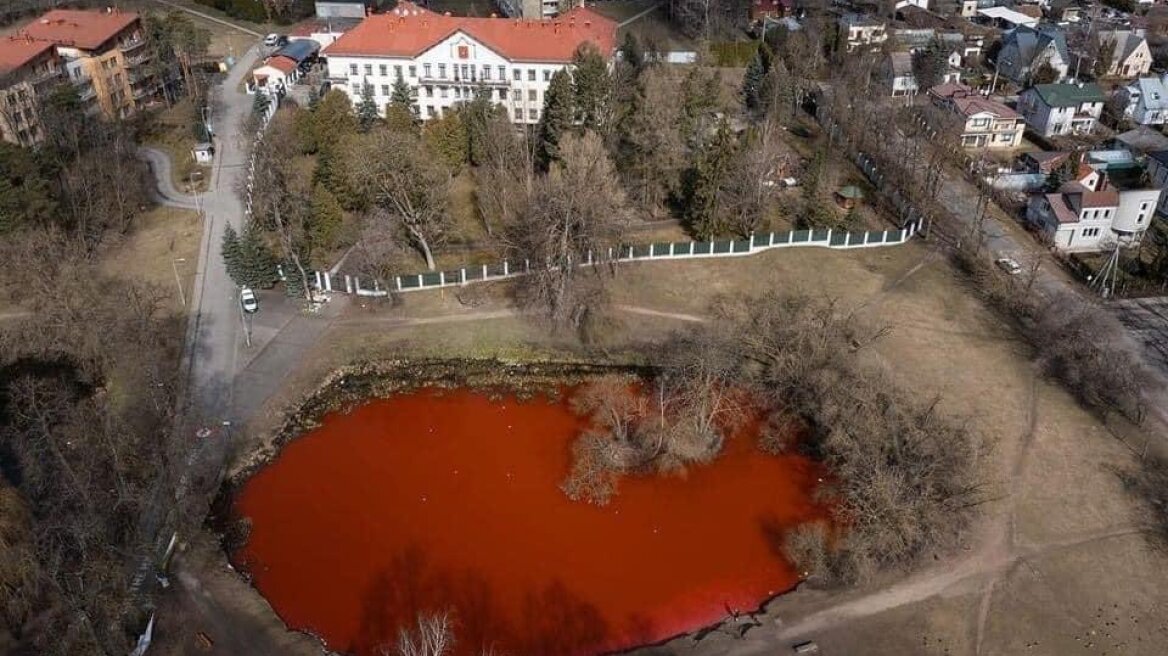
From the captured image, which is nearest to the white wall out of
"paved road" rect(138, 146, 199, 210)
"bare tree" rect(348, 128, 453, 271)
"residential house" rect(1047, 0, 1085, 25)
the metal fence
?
"paved road" rect(138, 146, 199, 210)

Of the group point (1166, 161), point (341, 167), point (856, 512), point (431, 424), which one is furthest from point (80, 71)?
point (1166, 161)

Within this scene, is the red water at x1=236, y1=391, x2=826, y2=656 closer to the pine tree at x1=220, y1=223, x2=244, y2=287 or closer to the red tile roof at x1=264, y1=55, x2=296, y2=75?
the pine tree at x1=220, y1=223, x2=244, y2=287

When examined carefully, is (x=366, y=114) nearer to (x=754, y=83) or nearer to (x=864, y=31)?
(x=754, y=83)

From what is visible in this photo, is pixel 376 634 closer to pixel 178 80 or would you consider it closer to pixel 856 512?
pixel 856 512

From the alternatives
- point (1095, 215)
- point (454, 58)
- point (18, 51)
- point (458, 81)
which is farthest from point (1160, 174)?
point (18, 51)

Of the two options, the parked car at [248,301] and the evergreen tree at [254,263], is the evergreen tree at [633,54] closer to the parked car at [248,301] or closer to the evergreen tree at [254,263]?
the evergreen tree at [254,263]
